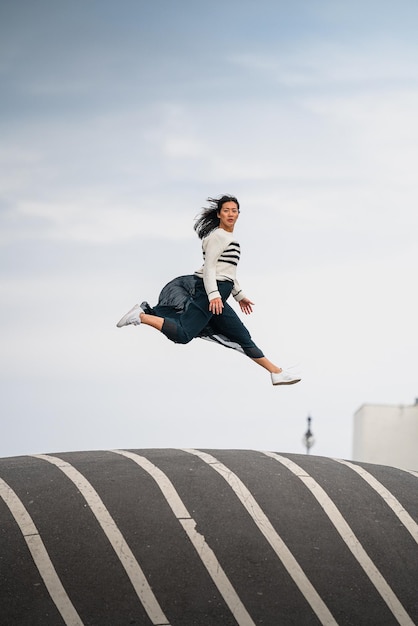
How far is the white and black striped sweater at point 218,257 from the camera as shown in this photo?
1970cm

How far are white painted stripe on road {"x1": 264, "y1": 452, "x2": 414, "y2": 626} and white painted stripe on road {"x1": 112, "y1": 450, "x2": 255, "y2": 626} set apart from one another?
2.75 metres

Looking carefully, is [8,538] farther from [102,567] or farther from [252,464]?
[252,464]

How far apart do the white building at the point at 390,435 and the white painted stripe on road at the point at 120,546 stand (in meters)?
29.2

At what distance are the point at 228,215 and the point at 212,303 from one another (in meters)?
1.73

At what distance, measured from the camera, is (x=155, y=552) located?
2117 cm

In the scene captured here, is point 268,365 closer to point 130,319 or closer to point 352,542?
point 130,319

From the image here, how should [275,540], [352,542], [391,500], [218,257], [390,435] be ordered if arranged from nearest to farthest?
[218,257]
[275,540]
[352,542]
[391,500]
[390,435]

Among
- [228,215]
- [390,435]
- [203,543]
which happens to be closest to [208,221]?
[228,215]

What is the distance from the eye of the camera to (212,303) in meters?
19.5

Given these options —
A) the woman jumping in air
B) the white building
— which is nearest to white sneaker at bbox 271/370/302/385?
the woman jumping in air

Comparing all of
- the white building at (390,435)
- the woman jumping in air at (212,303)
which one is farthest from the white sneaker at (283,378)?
the white building at (390,435)

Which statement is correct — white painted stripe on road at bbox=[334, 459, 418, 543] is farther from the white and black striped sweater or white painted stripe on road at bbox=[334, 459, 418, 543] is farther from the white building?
the white building

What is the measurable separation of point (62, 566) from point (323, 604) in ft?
15.7

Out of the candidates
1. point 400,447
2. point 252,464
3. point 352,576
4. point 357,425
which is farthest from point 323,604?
point 357,425
